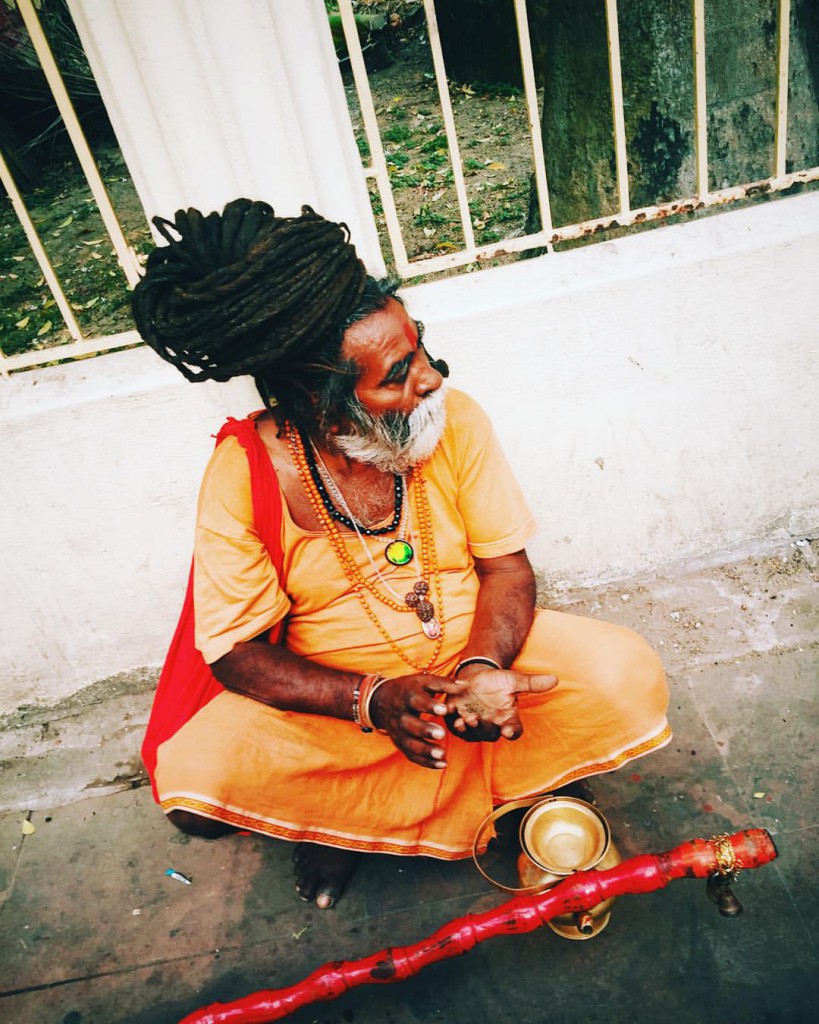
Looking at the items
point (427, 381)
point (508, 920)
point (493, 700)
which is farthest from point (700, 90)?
point (508, 920)

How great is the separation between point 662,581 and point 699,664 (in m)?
0.44

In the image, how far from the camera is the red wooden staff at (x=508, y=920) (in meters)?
1.69

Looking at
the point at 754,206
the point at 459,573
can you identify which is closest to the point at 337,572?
the point at 459,573

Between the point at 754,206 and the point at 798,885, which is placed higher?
the point at 754,206

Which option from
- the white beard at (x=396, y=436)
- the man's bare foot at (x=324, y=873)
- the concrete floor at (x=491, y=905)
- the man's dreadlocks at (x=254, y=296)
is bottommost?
the concrete floor at (x=491, y=905)

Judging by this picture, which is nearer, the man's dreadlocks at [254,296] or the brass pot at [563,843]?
the man's dreadlocks at [254,296]

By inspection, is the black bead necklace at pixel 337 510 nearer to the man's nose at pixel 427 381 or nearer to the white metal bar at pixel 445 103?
the man's nose at pixel 427 381

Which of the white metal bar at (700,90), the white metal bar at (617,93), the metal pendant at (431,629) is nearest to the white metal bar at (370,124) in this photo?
the white metal bar at (617,93)

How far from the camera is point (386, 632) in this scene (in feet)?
7.00

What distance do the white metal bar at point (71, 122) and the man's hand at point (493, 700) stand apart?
63.3 inches

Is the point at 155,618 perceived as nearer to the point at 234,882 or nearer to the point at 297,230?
the point at 234,882

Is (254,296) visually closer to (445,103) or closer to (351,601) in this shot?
(351,601)

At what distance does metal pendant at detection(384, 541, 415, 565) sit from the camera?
2.12 m

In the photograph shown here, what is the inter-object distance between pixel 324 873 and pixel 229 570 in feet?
3.29
